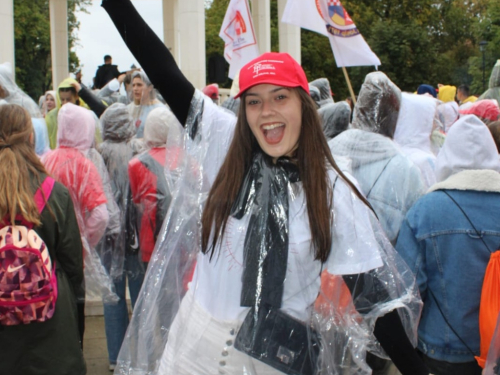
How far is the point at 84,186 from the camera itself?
4.50m

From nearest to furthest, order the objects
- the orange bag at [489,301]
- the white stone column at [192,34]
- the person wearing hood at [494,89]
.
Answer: the orange bag at [489,301] → the person wearing hood at [494,89] → the white stone column at [192,34]

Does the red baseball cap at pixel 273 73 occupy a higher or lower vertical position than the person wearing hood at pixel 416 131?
higher

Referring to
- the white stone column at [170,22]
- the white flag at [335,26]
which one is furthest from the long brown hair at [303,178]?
the white stone column at [170,22]

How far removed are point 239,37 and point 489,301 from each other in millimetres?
4301

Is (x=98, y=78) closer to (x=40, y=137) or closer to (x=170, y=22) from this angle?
(x=40, y=137)

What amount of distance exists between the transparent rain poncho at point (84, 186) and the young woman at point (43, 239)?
30.5 inches

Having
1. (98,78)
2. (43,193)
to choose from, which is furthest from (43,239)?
(98,78)

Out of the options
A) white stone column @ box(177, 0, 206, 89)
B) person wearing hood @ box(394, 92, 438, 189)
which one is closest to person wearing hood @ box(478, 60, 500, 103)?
person wearing hood @ box(394, 92, 438, 189)

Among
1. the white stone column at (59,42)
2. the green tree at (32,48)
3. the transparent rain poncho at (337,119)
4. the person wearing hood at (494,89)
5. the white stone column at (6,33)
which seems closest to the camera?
the transparent rain poncho at (337,119)

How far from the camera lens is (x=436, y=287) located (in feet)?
10.3

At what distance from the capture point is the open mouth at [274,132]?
225cm

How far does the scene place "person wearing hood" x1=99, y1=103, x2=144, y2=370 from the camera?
4.90m

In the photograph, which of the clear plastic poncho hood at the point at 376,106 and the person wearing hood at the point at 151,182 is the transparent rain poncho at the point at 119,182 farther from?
the clear plastic poncho hood at the point at 376,106

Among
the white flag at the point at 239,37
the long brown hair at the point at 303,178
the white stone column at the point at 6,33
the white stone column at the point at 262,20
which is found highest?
the white stone column at the point at 262,20
